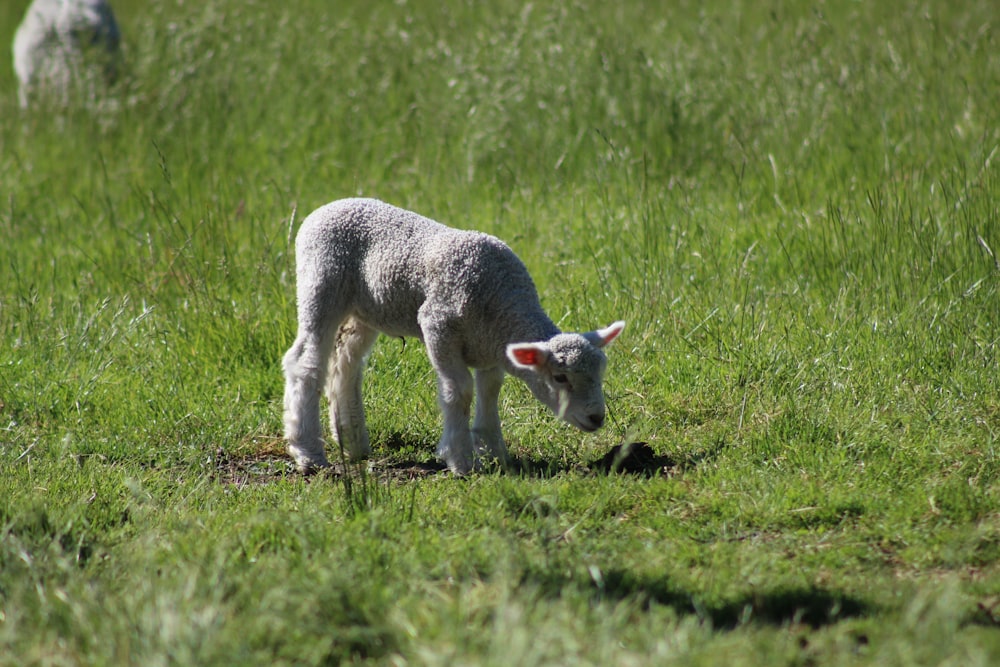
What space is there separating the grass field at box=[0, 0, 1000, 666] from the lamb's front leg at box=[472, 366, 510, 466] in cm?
17

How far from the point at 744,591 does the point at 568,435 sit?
1.61 meters

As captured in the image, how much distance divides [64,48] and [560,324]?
20.4ft

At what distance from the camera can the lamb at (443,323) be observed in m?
4.27

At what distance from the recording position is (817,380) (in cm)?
502

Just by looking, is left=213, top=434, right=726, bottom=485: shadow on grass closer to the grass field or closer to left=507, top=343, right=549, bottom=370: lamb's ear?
the grass field

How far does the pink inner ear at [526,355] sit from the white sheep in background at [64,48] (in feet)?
22.2

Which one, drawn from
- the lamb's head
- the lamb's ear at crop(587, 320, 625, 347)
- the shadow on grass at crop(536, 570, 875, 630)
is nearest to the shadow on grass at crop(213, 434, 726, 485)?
the lamb's head

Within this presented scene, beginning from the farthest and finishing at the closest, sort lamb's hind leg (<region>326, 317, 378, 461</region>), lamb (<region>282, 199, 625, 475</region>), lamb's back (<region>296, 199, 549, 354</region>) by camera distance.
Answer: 1. lamb's hind leg (<region>326, 317, 378, 461</region>)
2. lamb's back (<region>296, 199, 549, 354</region>)
3. lamb (<region>282, 199, 625, 475</region>)

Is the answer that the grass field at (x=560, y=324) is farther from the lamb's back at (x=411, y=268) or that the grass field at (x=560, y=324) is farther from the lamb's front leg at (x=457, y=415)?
the lamb's back at (x=411, y=268)

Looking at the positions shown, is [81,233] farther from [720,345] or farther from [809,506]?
[809,506]

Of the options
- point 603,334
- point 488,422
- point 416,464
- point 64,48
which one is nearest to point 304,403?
point 416,464

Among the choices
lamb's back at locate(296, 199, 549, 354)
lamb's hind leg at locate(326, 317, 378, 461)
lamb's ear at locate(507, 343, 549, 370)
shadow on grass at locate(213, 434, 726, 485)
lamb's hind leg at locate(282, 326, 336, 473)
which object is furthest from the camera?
lamb's hind leg at locate(326, 317, 378, 461)

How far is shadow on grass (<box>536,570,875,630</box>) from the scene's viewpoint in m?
3.23

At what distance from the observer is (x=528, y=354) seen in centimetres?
413
